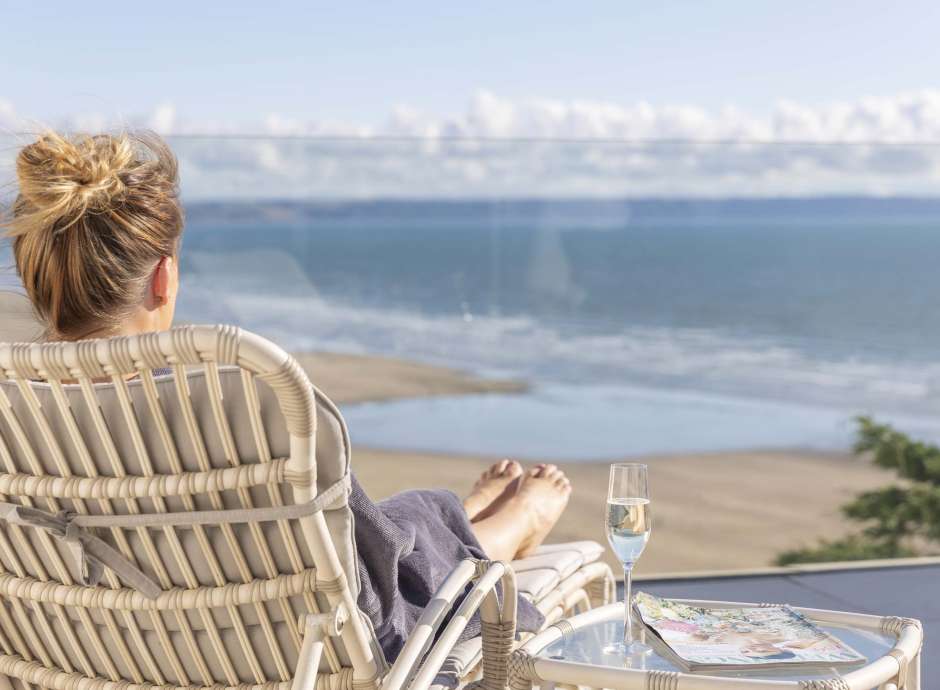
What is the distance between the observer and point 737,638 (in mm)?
1812

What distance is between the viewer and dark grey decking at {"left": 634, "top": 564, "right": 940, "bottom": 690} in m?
3.79

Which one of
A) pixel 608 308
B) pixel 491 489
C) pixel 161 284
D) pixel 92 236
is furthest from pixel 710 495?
pixel 92 236

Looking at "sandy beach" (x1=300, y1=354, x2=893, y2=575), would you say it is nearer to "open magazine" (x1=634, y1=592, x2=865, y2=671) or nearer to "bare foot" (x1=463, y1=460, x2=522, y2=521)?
"bare foot" (x1=463, y1=460, x2=522, y2=521)

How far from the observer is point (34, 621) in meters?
1.69

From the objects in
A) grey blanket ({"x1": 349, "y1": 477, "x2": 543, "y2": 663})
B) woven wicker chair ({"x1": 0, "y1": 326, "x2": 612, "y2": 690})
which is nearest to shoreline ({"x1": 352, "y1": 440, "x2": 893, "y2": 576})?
grey blanket ({"x1": 349, "y1": 477, "x2": 543, "y2": 663})

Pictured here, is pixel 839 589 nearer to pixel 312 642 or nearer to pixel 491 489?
pixel 491 489

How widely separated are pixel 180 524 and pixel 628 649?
77 centimetres

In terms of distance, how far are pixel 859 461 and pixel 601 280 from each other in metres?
1.33

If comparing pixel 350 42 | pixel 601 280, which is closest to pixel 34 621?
pixel 601 280

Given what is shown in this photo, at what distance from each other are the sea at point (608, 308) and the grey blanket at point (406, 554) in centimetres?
210

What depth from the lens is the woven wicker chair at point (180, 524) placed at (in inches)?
55.4

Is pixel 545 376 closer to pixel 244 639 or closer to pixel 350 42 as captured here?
pixel 244 639

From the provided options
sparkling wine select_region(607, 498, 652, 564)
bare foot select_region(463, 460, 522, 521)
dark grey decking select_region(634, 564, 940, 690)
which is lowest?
dark grey decking select_region(634, 564, 940, 690)

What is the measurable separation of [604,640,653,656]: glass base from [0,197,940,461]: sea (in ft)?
8.46
